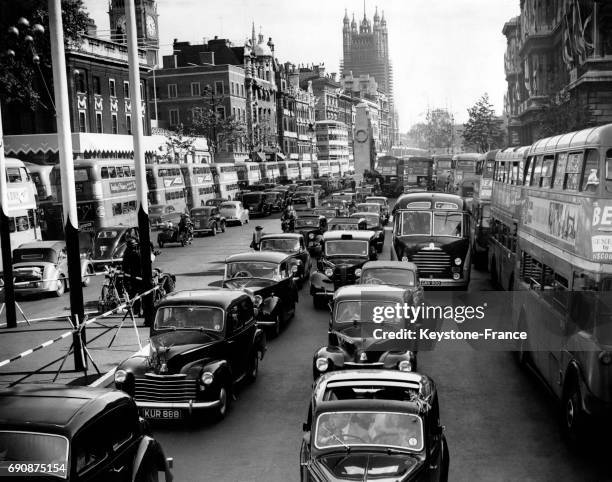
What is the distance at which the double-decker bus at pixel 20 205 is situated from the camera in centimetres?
3081

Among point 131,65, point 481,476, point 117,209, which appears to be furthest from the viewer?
point 117,209

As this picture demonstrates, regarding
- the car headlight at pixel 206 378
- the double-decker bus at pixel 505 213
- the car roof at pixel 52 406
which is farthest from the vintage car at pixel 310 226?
the car roof at pixel 52 406

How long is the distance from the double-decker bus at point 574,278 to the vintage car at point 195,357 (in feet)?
16.5

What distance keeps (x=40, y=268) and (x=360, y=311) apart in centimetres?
1451

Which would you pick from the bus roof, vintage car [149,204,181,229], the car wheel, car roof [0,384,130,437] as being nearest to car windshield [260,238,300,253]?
the car wheel

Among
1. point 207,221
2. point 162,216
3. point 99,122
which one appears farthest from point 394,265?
point 99,122

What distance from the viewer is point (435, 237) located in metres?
23.1

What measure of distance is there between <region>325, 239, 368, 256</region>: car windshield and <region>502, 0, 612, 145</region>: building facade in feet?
125

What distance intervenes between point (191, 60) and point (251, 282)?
99.4m

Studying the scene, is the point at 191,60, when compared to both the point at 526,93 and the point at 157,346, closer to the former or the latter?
the point at 526,93

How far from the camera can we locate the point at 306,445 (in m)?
8.15

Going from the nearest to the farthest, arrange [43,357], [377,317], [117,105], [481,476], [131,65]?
[481,476] < [377,317] < [43,357] < [131,65] < [117,105]

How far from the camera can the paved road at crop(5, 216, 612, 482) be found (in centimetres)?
994

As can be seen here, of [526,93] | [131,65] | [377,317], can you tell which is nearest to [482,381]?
[377,317]
